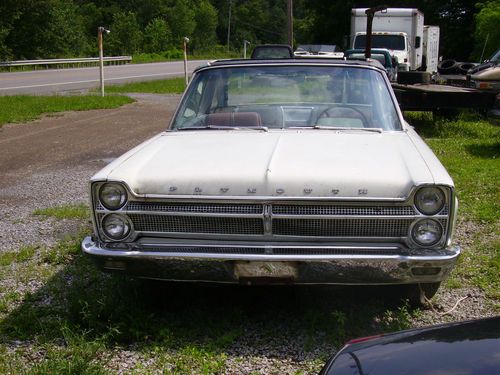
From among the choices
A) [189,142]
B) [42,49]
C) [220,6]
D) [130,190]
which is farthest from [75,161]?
[220,6]

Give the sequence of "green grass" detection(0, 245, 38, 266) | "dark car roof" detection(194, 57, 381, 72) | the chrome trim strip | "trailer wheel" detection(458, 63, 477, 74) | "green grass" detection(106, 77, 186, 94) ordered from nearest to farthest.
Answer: the chrome trim strip < "green grass" detection(0, 245, 38, 266) < "dark car roof" detection(194, 57, 381, 72) < "trailer wheel" detection(458, 63, 477, 74) < "green grass" detection(106, 77, 186, 94)

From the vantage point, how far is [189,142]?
486 cm

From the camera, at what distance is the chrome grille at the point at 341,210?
12.7 ft

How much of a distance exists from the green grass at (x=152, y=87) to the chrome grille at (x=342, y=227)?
1958 cm

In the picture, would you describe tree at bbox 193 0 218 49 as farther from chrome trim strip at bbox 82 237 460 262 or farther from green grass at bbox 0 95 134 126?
chrome trim strip at bbox 82 237 460 262

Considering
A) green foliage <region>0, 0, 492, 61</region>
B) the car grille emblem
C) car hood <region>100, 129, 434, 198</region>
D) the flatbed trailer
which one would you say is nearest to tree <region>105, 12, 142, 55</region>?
green foliage <region>0, 0, 492, 61</region>

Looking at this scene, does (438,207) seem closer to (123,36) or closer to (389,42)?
(389,42)

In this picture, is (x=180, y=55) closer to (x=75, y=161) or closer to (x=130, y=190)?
(x=75, y=161)

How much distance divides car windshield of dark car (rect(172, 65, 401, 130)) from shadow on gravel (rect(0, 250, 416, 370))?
1319mm

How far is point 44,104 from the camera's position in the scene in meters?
17.1

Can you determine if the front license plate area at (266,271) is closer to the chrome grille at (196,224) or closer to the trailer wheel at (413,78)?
the chrome grille at (196,224)

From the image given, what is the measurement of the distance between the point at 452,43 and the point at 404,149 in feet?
126

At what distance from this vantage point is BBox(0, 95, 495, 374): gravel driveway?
154 inches

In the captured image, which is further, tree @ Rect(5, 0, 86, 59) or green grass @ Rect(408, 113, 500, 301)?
tree @ Rect(5, 0, 86, 59)
